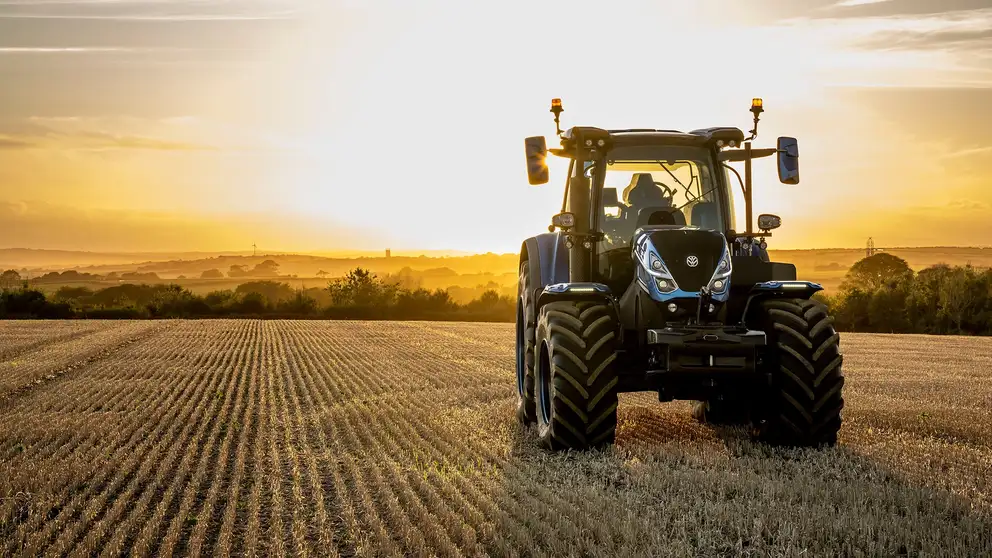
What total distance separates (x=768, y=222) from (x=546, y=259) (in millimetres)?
2356

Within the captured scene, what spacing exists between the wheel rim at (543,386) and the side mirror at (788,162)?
2.73 m

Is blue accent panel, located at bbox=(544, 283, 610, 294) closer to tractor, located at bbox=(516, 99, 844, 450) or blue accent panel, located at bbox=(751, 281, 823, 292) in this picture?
tractor, located at bbox=(516, 99, 844, 450)

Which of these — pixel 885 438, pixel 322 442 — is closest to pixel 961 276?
pixel 885 438

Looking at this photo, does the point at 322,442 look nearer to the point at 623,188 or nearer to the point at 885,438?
the point at 623,188

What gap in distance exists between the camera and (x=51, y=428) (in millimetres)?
10797

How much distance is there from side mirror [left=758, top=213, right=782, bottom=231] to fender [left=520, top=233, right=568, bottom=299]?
193 centimetres

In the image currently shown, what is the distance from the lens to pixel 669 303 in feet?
26.5

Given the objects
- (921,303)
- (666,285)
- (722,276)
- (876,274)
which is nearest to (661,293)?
(666,285)

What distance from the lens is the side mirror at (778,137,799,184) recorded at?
28.1ft

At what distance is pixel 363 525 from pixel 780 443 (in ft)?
13.4

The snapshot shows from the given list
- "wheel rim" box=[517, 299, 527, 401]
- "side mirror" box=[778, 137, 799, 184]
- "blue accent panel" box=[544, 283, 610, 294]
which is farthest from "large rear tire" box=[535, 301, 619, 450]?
"wheel rim" box=[517, 299, 527, 401]

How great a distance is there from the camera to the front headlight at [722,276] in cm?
805

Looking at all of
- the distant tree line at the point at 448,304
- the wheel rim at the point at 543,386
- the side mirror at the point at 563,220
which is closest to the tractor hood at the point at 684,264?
the side mirror at the point at 563,220

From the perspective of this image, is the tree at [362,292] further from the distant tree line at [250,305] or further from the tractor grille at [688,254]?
the tractor grille at [688,254]
